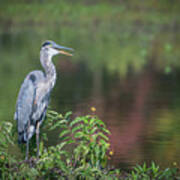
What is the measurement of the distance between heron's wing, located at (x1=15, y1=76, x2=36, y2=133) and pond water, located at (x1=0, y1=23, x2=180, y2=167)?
42.2 inches

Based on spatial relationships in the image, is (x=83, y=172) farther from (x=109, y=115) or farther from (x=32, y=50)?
(x=32, y=50)

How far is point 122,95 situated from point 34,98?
613cm

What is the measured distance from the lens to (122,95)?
11648 mm

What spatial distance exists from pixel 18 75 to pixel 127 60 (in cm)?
524

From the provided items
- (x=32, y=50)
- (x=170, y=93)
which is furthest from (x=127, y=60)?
(x=170, y=93)

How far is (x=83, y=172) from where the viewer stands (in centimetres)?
503

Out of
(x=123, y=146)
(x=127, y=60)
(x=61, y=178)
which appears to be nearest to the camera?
(x=61, y=178)

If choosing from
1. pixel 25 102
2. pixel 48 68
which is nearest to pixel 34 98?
pixel 25 102

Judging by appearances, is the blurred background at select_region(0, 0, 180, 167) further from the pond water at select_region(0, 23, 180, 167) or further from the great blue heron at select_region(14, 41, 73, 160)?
the great blue heron at select_region(14, 41, 73, 160)

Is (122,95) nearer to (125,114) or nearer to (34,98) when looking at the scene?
(125,114)

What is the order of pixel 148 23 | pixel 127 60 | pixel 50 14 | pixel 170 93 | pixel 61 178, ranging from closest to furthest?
1. pixel 61 178
2. pixel 170 93
3. pixel 127 60
4. pixel 148 23
5. pixel 50 14

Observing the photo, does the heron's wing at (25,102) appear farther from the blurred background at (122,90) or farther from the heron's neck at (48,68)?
the blurred background at (122,90)

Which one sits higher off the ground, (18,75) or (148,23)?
(148,23)

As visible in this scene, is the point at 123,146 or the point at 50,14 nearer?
the point at 123,146
